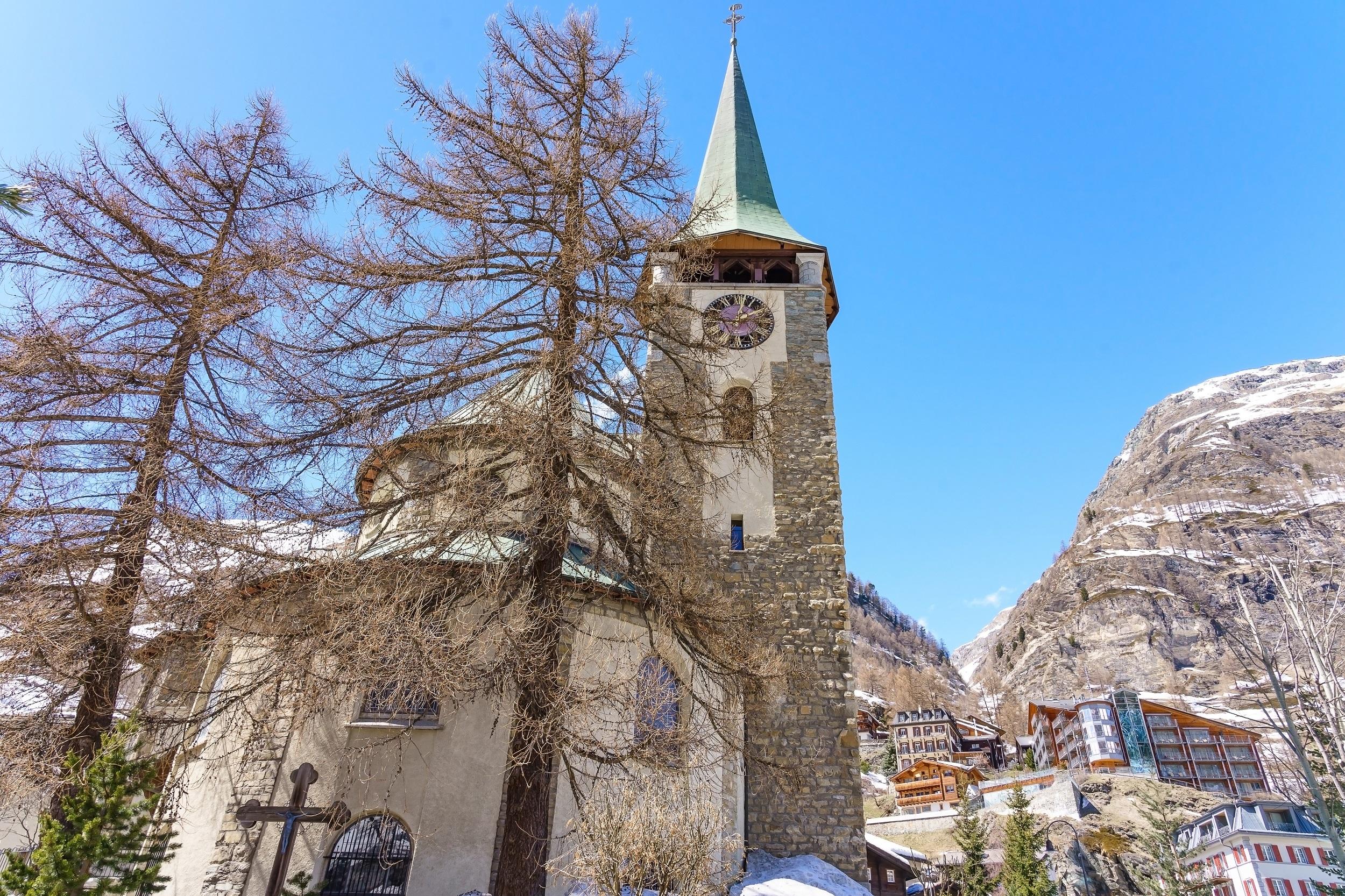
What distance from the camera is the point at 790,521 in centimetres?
1399

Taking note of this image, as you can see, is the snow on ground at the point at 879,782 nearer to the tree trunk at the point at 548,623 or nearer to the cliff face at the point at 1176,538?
the cliff face at the point at 1176,538

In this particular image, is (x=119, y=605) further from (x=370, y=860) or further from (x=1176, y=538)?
(x=1176, y=538)

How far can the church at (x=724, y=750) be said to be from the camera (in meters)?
8.95

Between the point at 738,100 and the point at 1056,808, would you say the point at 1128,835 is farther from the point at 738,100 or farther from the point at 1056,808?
the point at 738,100

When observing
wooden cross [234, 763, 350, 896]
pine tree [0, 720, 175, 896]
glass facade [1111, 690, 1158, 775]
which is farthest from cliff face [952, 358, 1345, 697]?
pine tree [0, 720, 175, 896]

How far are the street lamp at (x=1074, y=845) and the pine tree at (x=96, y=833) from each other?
2543cm

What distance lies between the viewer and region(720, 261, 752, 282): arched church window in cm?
1736

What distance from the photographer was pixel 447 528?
23.6 feet

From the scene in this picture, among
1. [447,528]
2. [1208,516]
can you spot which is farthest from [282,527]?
[1208,516]

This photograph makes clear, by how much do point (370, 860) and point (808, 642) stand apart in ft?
24.2

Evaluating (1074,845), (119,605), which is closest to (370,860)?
(119,605)

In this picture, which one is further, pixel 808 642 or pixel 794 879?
pixel 808 642

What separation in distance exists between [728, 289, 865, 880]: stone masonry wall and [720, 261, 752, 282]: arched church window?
2.27 meters

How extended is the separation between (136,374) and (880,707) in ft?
273
